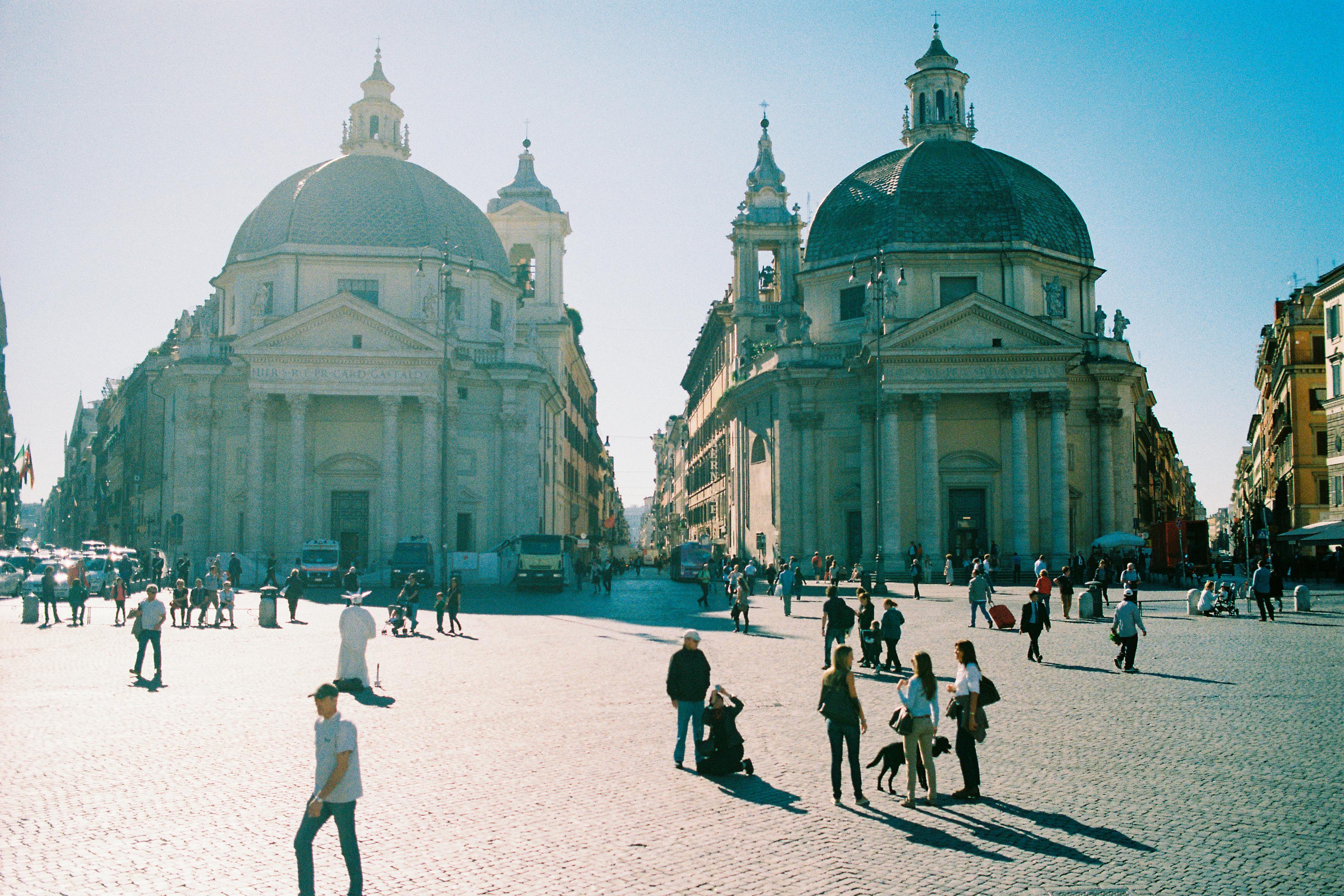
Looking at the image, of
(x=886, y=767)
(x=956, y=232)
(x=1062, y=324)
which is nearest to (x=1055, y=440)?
(x=1062, y=324)

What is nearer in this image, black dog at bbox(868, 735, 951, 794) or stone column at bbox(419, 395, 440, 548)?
black dog at bbox(868, 735, 951, 794)

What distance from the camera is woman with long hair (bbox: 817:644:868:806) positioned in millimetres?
11383

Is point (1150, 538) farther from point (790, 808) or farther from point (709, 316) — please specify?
point (790, 808)

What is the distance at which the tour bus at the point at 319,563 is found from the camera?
50.3 m

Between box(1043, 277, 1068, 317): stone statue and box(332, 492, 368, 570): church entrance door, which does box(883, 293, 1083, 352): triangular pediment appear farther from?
box(332, 492, 368, 570): church entrance door

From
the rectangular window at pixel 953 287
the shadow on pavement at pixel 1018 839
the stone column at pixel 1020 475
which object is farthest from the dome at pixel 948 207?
the shadow on pavement at pixel 1018 839

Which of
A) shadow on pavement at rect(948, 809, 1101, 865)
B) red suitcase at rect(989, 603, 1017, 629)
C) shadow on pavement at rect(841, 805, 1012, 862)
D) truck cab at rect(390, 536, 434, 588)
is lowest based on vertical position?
shadow on pavement at rect(841, 805, 1012, 862)

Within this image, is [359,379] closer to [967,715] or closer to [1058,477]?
[1058,477]

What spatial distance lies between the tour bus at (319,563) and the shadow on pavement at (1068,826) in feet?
141

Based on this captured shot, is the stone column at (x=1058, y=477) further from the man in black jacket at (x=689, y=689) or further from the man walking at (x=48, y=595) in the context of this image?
the man in black jacket at (x=689, y=689)

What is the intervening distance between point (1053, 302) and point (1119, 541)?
1510cm

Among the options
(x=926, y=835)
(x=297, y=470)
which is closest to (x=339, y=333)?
(x=297, y=470)

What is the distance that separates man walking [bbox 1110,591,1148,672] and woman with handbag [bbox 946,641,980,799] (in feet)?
29.5

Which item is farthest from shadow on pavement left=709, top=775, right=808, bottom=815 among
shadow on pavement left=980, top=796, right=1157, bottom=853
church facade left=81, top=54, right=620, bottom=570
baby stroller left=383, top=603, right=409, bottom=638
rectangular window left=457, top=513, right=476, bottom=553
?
rectangular window left=457, top=513, right=476, bottom=553
